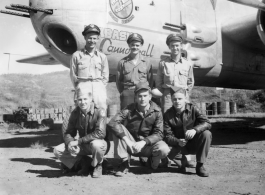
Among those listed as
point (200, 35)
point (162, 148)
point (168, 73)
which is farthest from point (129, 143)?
point (200, 35)

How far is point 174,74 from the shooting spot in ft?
14.6

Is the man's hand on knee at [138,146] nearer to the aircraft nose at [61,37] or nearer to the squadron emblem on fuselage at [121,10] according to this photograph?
the aircraft nose at [61,37]

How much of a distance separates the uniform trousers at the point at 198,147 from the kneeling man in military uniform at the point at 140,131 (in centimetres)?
27

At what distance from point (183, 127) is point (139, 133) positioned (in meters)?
0.58

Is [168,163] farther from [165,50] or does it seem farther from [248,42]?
[248,42]

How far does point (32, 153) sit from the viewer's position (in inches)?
202

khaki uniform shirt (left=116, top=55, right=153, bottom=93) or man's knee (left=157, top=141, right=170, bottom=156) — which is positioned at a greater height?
khaki uniform shirt (left=116, top=55, right=153, bottom=93)

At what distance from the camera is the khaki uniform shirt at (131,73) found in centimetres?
433

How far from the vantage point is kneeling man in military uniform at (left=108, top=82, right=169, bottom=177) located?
11.5ft

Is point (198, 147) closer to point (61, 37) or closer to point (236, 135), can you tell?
point (61, 37)

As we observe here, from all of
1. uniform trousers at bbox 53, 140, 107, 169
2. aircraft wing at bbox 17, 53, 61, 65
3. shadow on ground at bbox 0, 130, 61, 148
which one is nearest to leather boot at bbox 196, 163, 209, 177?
uniform trousers at bbox 53, 140, 107, 169

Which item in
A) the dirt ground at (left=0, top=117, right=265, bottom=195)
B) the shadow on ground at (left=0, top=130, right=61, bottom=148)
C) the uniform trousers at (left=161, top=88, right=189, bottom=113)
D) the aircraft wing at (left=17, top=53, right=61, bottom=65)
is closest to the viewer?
the dirt ground at (left=0, top=117, right=265, bottom=195)

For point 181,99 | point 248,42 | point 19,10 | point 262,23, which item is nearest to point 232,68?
point 248,42

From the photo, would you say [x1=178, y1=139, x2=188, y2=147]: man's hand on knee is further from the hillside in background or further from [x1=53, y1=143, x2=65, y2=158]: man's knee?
the hillside in background
